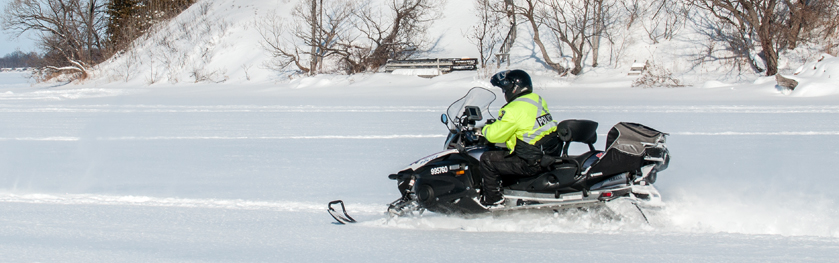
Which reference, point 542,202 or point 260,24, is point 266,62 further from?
point 542,202

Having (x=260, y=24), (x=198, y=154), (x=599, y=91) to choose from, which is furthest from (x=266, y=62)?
(x=198, y=154)

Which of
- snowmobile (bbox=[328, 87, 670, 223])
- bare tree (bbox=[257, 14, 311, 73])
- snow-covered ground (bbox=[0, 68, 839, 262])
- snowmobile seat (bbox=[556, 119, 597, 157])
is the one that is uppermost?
bare tree (bbox=[257, 14, 311, 73])

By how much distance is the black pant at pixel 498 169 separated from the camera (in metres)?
4.04

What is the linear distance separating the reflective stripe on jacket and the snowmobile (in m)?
0.13

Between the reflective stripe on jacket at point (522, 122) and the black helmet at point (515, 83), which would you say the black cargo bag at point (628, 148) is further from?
the black helmet at point (515, 83)

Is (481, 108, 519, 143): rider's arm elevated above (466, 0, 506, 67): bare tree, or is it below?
below

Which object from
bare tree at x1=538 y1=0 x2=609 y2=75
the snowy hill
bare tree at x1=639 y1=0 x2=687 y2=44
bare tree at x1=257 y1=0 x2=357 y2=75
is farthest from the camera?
bare tree at x1=257 y1=0 x2=357 y2=75

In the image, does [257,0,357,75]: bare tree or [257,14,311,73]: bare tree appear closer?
[257,0,357,75]: bare tree

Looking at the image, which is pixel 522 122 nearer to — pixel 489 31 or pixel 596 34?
pixel 596 34

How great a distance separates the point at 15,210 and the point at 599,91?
15.6m

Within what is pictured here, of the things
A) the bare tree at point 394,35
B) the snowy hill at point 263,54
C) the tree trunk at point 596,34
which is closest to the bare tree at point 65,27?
the snowy hill at point 263,54

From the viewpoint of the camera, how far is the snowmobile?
12.4ft

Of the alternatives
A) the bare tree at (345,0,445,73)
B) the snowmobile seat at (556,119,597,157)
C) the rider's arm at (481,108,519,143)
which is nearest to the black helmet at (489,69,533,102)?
the rider's arm at (481,108,519,143)

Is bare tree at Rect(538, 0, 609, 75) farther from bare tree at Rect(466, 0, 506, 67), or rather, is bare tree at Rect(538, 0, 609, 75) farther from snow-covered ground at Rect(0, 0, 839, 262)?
snow-covered ground at Rect(0, 0, 839, 262)
